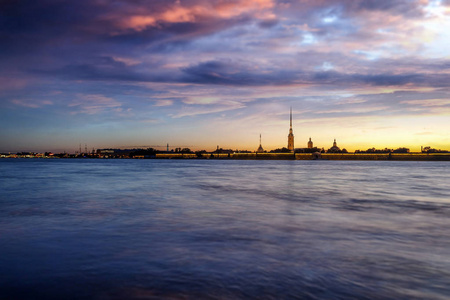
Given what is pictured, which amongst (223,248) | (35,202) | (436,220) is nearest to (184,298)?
(223,248)

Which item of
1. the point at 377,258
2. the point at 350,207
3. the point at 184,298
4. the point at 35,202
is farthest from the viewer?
the point at 35,202

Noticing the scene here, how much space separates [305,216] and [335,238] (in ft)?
13.9

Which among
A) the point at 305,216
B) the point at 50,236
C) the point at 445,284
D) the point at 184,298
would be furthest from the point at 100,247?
the point at 305,216

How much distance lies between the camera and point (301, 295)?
546 centimetres

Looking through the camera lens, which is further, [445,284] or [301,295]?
[445,284]

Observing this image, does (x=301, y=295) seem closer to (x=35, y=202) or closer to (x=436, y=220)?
(x=436, y=220)

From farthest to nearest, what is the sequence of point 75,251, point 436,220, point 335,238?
point 436,220, point 335,238, point 75,251

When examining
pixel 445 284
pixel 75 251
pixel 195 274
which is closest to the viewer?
pixel 445 284

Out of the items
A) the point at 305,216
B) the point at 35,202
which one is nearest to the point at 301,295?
the point at 305,216

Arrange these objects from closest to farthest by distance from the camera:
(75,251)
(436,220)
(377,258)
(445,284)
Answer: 1. (445,284)
2. (377,258)
3. (75,251)
4. (436,220)

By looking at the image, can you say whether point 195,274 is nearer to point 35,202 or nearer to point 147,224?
point 147,224

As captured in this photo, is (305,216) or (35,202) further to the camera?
(35,202)

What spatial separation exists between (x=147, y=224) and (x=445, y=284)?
896 cm

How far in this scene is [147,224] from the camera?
12055mm
